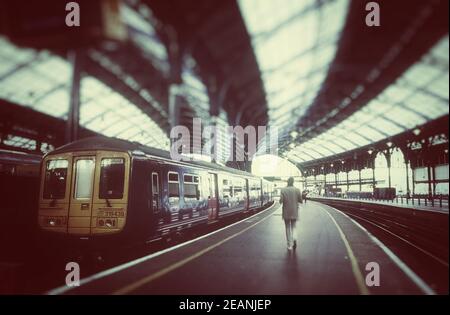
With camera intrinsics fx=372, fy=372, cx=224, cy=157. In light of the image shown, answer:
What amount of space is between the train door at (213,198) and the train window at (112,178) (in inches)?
219

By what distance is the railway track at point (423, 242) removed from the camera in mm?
3473

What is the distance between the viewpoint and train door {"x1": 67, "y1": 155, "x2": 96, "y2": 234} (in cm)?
696

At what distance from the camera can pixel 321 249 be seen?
7391 millimetres

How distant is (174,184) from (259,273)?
14.7 ft

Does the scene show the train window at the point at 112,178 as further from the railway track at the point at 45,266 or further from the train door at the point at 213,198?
the train door at the point at 213,198

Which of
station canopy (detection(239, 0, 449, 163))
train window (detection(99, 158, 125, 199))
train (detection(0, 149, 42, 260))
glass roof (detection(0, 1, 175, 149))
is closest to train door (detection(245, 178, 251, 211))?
station canopy (detection(239, 0, 449, 163))

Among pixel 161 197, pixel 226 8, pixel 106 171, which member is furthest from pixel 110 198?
pixel 226 8

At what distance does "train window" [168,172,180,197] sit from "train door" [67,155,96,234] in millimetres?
2112

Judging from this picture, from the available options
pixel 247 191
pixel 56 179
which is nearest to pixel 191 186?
pixel 56 179

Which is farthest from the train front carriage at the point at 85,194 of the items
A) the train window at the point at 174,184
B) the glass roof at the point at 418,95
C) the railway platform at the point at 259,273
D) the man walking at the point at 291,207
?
the glass roof at the point at 418,95

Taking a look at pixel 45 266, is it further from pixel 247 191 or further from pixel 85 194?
pixel 247 191

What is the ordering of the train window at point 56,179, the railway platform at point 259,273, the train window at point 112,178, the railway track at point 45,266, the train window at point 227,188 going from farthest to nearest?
the train window at point 227,188, the train window at point 56,179, the train window at point 112,178, the railway track at point 45,266, the railway platform at point 259,273

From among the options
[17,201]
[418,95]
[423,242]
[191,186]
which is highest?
[418,95]

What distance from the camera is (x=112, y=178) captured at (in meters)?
7.14
